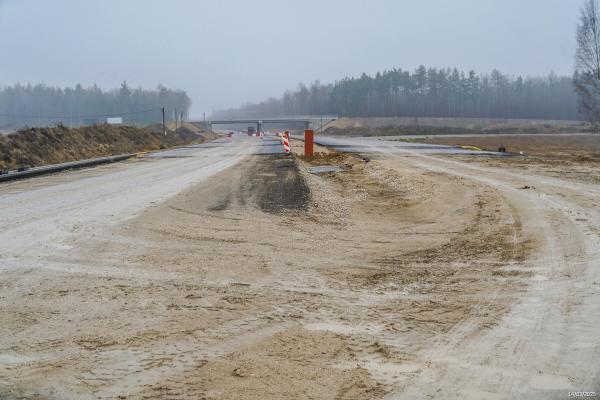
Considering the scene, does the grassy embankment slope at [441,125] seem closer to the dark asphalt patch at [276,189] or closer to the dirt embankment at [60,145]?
the dirt embankment at [60,145]

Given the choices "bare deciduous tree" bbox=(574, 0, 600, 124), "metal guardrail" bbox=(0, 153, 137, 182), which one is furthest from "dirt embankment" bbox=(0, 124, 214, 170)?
"bare deciduous tree" bbox=(574, 0, 600, 124)

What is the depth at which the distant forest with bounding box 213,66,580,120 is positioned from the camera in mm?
166250

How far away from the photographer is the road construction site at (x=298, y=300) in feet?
12.2

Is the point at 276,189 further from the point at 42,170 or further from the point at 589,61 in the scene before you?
the point at 589,61

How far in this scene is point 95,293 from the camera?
561 cm

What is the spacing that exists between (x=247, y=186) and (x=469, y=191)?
6510 millimetres

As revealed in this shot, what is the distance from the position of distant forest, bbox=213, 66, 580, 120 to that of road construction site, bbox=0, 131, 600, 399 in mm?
161470

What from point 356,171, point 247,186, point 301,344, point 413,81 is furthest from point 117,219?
point 413,81

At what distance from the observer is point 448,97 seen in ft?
559

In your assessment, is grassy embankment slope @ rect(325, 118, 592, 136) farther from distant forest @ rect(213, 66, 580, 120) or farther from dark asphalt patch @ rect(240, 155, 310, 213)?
dark asphalt patch @ rect(240, 155, 310, 213)

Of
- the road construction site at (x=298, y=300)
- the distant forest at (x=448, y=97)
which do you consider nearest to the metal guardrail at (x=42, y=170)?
the road construction site at (x=298, y=300)

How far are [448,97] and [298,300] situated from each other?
176 metres

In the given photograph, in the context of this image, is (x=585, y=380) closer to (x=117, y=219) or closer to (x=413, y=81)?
(x=117, y=219)

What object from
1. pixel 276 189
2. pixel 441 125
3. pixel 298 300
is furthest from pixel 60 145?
pixel 441 125
